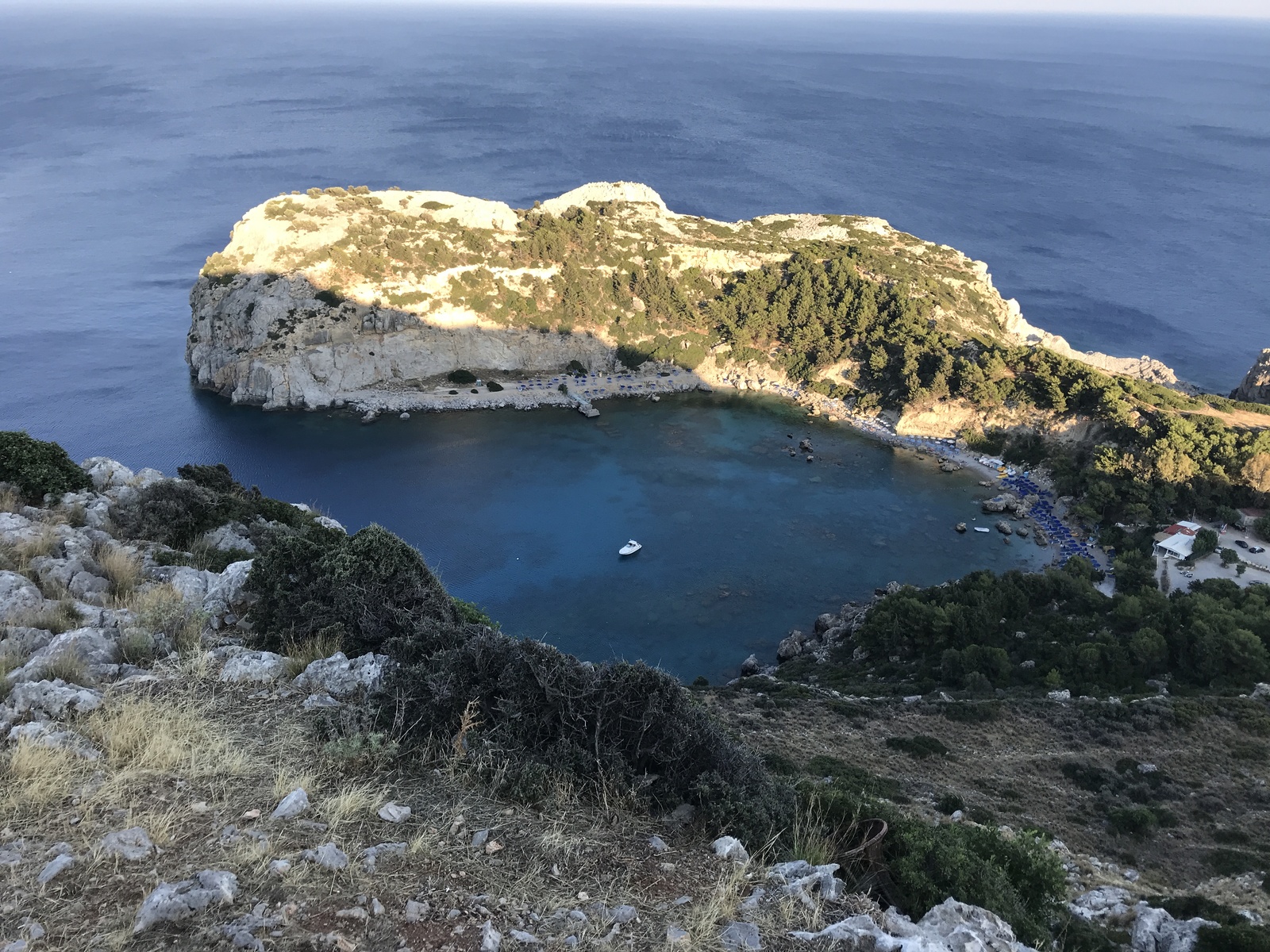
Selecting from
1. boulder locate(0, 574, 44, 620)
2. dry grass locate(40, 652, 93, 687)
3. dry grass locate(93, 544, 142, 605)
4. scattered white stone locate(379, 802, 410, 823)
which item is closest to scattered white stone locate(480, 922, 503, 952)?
scattered white stone locate(379, 802, 410, 823)

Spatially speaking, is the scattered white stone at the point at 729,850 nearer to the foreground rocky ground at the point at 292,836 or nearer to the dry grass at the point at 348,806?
the foreground rocky ground at the point at 292,836

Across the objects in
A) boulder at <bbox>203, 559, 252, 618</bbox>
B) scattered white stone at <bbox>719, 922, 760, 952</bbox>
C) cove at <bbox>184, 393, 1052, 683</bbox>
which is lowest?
cove at <bbox>184, 393, 1052, 683</bbox>

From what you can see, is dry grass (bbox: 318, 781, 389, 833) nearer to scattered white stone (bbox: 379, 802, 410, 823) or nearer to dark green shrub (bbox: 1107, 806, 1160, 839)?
scattered white stone (bbox: 379, 802, 410, 823)

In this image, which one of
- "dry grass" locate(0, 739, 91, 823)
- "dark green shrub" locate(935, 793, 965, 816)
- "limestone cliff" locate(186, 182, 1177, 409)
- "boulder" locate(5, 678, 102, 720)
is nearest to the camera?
"dry grass" locate(0, 739, 91, 823)

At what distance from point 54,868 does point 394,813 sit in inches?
102

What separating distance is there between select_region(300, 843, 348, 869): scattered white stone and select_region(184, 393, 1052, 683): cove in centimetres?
2960

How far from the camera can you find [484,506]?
4903 cm

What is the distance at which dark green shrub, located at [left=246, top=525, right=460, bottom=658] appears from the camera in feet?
37.1

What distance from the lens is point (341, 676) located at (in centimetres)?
977

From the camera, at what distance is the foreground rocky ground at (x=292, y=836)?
5.99m

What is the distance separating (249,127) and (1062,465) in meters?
153

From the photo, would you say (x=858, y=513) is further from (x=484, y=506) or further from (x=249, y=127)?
(x=249, y=127)

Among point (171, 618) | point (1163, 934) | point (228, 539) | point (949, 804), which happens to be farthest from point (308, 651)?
point (949, 804)

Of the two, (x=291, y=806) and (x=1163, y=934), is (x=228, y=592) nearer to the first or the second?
(x=291, y=806)
